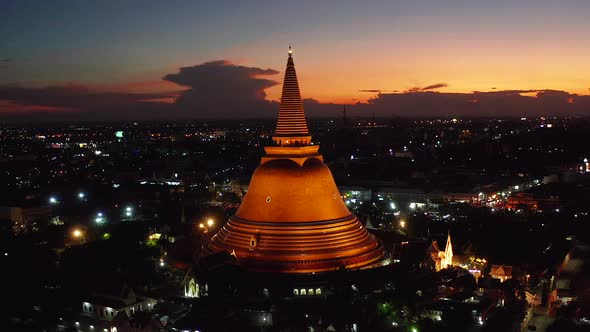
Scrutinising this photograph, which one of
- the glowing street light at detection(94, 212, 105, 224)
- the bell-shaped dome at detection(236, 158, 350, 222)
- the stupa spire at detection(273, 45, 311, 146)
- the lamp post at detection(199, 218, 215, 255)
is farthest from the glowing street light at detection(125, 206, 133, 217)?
the stupa spire at detection(273, 45, 311, 146)

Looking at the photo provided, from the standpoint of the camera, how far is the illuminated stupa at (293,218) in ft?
68.4

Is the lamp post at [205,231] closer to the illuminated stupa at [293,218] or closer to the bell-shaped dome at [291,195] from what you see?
the illuminated stupa at [293,218]

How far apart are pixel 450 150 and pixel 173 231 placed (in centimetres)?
7316

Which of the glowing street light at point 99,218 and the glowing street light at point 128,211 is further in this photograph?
the glowing street light at point 128,211

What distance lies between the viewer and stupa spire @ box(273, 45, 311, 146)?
22812 millimetres

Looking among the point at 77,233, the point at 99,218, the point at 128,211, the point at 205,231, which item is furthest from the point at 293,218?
the point at 128,211

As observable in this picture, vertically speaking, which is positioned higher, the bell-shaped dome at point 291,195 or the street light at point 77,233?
the bell-shaped dome at point 291,195

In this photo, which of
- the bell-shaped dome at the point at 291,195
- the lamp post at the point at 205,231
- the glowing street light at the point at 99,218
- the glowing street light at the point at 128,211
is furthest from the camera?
the glowing street light at the point at 128,211

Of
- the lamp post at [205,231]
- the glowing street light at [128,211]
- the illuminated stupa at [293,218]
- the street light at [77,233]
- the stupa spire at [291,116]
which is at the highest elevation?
the stupa spire at [291,116]

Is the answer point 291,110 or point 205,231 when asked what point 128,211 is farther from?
point 291,110

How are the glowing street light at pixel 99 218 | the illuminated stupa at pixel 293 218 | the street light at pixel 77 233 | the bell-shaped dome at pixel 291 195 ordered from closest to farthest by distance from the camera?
the illuminated stupa at pixel 293 218, the bell-shaped dome at pixel 291 195, the street light at pixel 77 233, the glowing street light at pixel 99 218

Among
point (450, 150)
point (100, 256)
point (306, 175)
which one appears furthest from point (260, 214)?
point (450, 150)

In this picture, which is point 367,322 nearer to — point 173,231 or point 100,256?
point 100,256

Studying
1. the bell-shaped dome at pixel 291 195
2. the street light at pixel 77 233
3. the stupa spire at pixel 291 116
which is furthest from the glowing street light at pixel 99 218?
the stupa spire at pixel 291 116
